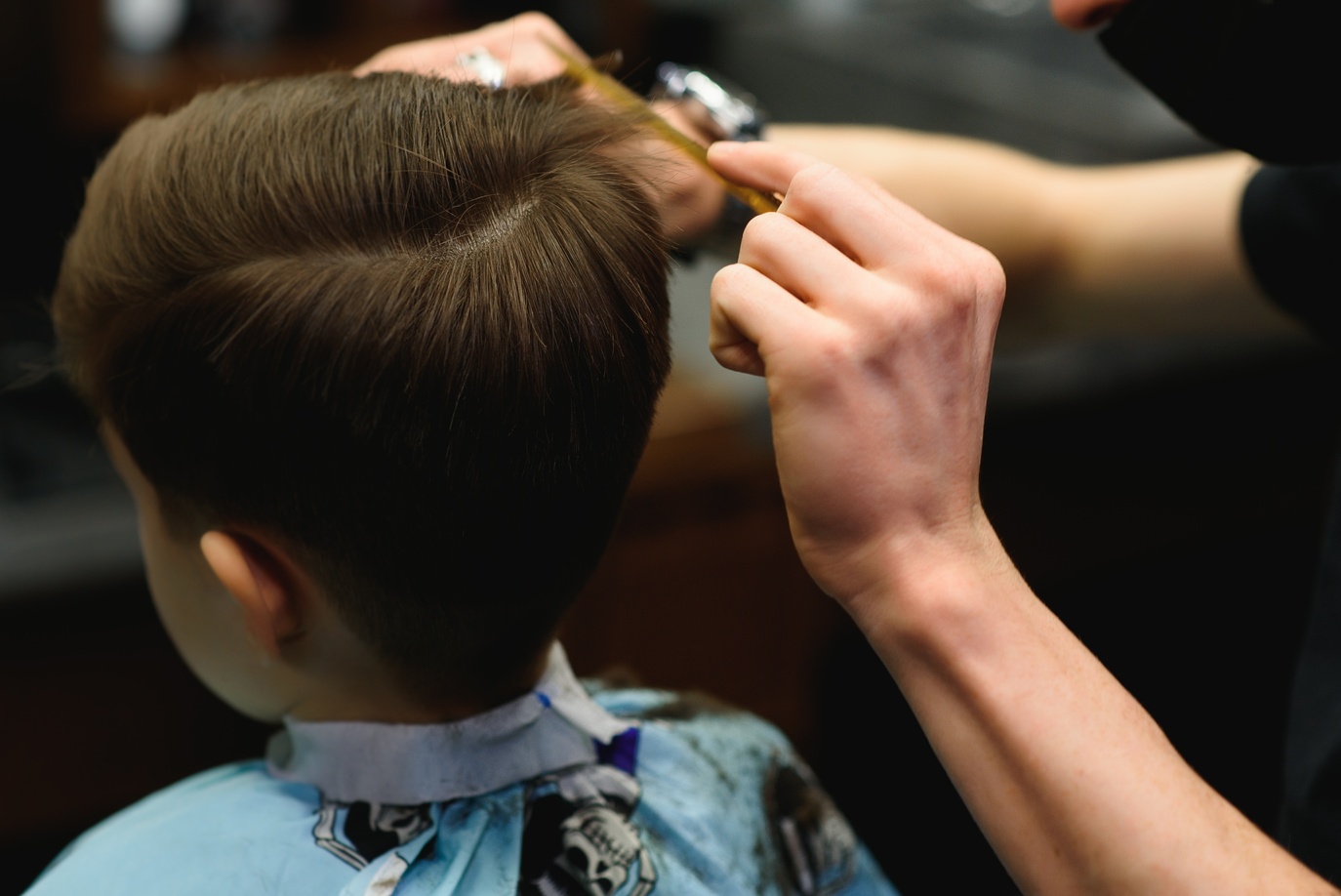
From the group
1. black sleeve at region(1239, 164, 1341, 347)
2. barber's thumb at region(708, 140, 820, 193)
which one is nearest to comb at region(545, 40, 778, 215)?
barber's thumb at region(708, 140, 820, 193)

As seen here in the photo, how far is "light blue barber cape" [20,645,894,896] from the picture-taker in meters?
0.89

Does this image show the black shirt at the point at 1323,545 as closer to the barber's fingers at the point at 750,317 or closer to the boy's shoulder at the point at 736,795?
the boy's shoulder at the point at 736,795

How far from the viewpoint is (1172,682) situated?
93.4 inches

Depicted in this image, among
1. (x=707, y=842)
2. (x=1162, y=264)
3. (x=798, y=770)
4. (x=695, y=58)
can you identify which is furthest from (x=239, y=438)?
(x=695, y=58)

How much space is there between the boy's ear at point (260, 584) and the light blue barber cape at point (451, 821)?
0.31 ft

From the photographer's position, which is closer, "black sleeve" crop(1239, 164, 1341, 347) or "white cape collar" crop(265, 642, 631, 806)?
"white cape collar" crop(265, 642, 631, 806)

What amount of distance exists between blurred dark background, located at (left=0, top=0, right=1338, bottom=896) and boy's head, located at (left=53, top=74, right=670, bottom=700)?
1096 millimetres

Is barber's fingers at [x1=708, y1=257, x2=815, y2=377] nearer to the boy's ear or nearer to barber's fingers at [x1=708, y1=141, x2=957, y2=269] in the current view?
barber's fingers at [x1=708, y1=141, x2=957, y2=269]

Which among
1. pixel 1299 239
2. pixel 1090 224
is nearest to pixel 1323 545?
pixel 1299 239

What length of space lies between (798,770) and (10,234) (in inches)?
72.2

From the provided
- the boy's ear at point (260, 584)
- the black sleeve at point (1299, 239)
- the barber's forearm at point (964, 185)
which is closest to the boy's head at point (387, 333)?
the boy's ear at point (260, 584)

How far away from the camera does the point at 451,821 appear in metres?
0.92

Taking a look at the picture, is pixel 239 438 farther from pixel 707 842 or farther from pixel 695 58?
pixel 695 58

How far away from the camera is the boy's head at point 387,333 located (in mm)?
770
